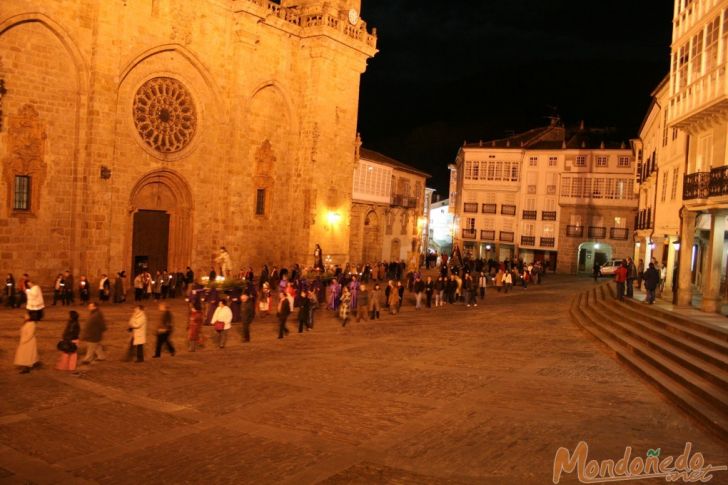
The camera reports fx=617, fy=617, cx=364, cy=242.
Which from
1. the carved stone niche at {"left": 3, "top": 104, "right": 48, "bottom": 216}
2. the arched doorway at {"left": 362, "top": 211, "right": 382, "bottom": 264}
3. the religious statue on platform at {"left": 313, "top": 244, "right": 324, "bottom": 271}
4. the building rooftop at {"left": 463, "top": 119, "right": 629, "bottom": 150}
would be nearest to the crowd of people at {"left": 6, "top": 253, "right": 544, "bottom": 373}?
the religious statue on platform at {"left": 313, "top": 244, "right": 324, "bottom": 271}

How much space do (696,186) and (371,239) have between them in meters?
28.2

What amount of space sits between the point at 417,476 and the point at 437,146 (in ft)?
368

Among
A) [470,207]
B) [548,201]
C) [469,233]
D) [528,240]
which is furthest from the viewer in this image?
[469,233]

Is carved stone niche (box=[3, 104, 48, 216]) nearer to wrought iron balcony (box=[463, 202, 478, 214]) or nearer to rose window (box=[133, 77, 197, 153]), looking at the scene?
rose window (box=[133, 77, 197, 153])

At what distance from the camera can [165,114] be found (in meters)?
26.5

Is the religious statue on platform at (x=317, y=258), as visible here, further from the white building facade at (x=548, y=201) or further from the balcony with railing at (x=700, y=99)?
the white building facade at (x=548, y=201)

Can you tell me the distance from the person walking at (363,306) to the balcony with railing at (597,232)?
35.0m

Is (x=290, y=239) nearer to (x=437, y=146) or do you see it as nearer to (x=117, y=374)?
(x=117, y=374)

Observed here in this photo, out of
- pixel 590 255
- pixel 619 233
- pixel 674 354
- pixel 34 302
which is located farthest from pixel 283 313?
pixel 590 255

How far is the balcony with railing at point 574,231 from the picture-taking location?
5254cm

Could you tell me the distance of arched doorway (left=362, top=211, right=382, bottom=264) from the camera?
44.4 metres

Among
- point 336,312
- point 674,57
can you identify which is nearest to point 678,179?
point 674,57

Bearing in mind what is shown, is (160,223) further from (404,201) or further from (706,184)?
Result: (404,201)

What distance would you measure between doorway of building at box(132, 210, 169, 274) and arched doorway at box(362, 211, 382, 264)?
1889cm
